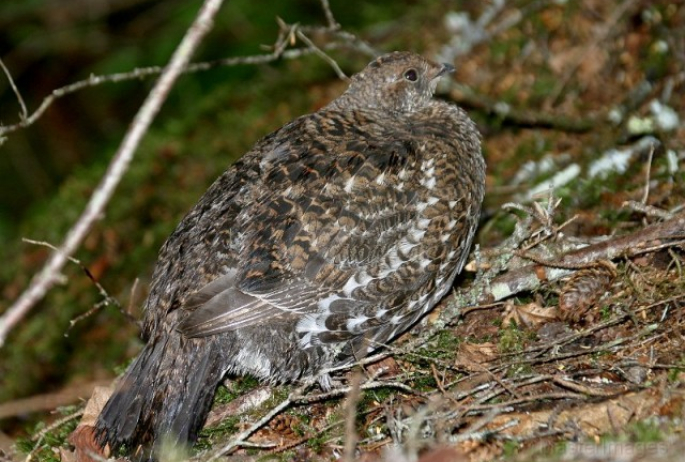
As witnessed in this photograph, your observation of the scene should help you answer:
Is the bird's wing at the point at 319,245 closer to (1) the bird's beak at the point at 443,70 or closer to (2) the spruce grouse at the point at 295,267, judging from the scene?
(2) the spruce grouse at the point at 295,267

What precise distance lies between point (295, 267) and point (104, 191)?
2.19m

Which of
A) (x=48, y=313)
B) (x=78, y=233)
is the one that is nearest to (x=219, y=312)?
(x=78, y=233)

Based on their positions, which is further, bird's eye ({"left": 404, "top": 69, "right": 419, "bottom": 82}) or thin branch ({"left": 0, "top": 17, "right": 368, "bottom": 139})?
bird's eye ({"left": 404, "top": 69, "right": 419, "bottom": 82})

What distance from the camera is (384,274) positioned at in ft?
16.8

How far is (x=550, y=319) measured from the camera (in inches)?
205

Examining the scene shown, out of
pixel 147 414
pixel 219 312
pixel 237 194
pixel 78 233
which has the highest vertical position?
pixel 78 233

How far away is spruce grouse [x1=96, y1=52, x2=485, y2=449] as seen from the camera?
4812 millimetres

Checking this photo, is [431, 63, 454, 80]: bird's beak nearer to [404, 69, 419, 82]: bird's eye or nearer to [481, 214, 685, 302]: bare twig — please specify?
[404, 69, 419, 82]: bird's eye

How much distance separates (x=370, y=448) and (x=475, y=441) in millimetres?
574

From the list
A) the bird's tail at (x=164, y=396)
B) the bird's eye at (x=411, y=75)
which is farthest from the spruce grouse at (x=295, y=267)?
the bird's eye at (x=411, y=75)

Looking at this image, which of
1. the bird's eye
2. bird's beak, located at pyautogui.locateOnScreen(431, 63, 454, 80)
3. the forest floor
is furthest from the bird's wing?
bird's beak, located at pyautogui.locateOnScreen(431, 63, 454, 80)

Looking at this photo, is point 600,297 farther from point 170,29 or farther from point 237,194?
point 170,29

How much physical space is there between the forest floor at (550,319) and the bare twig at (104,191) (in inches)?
50.2

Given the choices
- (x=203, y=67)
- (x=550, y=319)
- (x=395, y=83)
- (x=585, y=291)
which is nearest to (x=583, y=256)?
(x=585, y=291)
